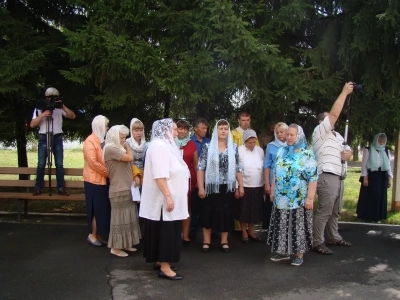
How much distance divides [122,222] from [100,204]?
534mm

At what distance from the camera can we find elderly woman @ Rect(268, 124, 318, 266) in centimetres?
462

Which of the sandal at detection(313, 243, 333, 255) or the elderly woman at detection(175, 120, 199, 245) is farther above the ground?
the elderly woman at detection(175, 120, 199, 245)

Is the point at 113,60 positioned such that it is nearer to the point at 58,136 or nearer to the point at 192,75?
the point at 192,75

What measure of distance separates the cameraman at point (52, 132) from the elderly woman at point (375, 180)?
194 inches

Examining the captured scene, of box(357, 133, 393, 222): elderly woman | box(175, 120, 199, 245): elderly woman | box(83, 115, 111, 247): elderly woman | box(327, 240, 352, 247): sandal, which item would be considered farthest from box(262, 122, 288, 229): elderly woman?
box(357, 133, 393, 222): elderly woman

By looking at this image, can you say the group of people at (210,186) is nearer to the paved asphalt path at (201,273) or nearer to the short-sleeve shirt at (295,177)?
the short-sleeve shirt at (295,177)

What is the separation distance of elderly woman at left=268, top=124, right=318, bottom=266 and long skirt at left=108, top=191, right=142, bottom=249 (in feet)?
5.69

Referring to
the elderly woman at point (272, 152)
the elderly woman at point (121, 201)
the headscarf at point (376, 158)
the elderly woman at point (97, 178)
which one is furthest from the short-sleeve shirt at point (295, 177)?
the headscarf at point (376, 158)

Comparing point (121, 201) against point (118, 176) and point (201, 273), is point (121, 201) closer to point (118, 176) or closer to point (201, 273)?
point (118, 176)

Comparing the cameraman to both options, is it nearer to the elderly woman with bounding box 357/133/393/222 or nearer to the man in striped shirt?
the man in striped shirt

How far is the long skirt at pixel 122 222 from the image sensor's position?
4.99 meters

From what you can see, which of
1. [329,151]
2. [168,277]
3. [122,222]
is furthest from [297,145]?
[122,222]

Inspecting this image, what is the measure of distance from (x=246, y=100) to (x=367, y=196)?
8.62ft

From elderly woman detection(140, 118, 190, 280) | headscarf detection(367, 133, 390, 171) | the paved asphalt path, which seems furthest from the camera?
headscarf detection(367, 133, 390, 171)
